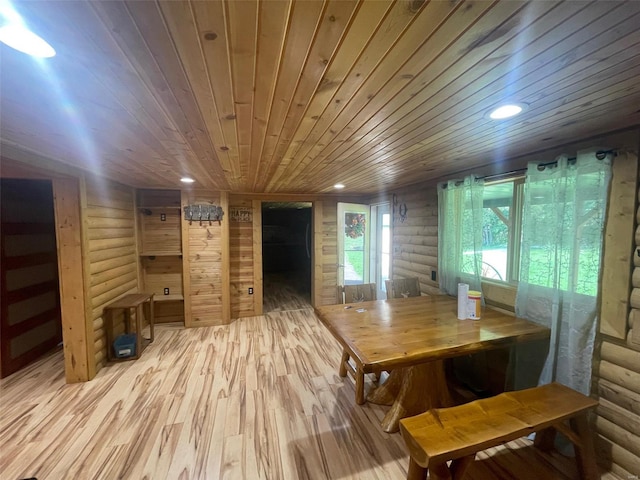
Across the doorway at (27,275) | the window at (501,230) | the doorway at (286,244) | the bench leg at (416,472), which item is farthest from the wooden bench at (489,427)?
the doorway at (286,244)

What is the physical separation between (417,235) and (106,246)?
12.4 ft

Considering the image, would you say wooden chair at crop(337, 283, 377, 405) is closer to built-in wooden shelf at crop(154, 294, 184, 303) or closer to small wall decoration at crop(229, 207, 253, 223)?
small wall decoration at crop(229, 207, 253, 223)

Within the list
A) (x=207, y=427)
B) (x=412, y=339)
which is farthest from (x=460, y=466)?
(x=207, y=427)

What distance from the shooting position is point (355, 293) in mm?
2854

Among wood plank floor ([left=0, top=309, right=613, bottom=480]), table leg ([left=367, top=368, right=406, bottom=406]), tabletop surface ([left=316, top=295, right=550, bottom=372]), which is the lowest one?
wood plank floor ([left=0, top=309, right=613, bottom=480])

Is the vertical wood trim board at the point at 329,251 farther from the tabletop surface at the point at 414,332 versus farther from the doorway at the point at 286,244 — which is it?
the doorway at the point at 286,244

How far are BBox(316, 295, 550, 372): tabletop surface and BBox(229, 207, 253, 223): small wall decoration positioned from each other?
8.27 feet

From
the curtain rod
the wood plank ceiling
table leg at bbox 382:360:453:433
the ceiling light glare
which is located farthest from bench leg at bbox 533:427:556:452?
the ceiling light glare

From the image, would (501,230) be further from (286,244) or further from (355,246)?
(286,244)

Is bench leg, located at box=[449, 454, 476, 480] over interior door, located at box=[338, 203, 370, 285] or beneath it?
beneath

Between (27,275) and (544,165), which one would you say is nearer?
(544,165)

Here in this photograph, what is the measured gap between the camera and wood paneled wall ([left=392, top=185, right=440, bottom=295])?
10.3 ft

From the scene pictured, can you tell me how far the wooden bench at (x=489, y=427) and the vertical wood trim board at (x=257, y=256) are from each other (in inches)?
135

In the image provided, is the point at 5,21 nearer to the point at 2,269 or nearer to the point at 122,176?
the point at 122,176
